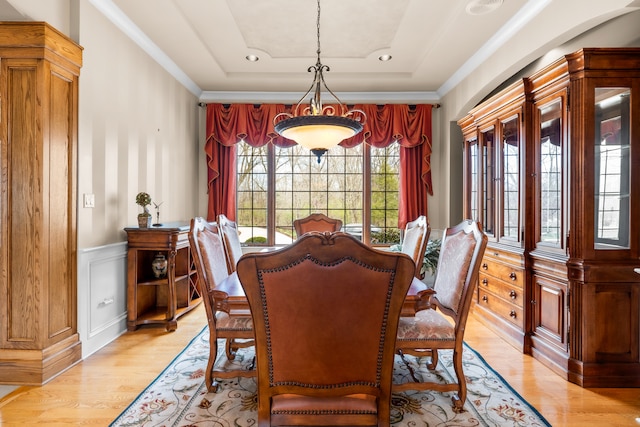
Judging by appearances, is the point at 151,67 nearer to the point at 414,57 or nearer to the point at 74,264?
the point at 74,264

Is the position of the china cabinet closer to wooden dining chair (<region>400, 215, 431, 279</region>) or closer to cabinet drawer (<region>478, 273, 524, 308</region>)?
wooden dining chair (<region>400, 215, 431, 279</region>)

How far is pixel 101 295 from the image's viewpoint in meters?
2.94

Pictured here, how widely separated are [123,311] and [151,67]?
247 centimetres

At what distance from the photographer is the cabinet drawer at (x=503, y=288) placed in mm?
2988

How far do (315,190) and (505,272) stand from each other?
2883mm

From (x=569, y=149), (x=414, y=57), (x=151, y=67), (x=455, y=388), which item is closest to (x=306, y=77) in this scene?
(x=414, y=57)

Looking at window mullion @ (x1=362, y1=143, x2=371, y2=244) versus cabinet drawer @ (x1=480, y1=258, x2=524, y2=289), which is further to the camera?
window mullion @ (x1=362, y1=143, x2=371, y2=244)

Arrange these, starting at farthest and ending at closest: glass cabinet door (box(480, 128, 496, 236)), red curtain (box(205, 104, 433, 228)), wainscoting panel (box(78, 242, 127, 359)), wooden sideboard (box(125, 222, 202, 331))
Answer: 1. red curtain (box(205, 104, 433, 228))
2. glass cabinet door (box(480, 128, 496, 236))
3. wooden sideboard (box(125, 222, 202, 331))
4. wainscoting panel (box(78, 242, 127, 359))

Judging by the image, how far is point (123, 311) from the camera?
10.8 ft

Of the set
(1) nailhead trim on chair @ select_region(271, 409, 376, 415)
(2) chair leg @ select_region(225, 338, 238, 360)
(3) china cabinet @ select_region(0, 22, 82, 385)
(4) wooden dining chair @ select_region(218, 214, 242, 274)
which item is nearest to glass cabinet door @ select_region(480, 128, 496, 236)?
(4) wooden dining chair @ select_region(218, 214, 242, 274)

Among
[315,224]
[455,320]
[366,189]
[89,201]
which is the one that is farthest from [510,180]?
[89,201]

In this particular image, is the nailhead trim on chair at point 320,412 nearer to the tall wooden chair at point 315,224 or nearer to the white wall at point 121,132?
the white wall at point 121,132

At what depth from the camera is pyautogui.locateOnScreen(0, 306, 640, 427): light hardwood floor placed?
1.96 meters

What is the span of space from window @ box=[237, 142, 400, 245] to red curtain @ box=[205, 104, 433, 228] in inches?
8.9
